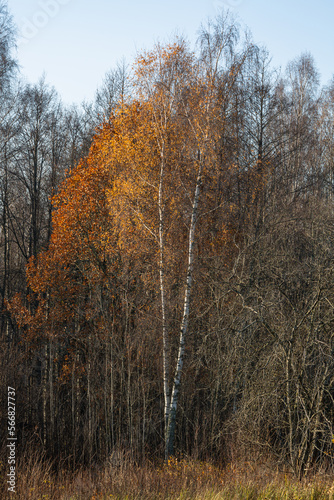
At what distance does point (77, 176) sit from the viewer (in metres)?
16.7

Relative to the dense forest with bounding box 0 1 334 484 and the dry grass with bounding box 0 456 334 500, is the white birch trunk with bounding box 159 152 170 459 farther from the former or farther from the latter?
the dry grass with bounding box 0 456 334 500

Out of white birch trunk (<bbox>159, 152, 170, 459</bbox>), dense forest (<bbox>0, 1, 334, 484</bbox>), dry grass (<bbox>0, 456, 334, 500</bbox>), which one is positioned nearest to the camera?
dry grass (<bbox>0, 456, 334, 500</bbox>)

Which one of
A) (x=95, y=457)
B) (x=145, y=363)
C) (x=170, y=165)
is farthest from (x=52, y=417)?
(x=170, y=165)

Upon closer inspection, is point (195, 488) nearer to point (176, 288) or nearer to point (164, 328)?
point (164, 328)

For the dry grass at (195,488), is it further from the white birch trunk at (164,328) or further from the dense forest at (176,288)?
the white birch trunk at (164,328)

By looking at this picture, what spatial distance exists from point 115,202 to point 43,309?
539 cm

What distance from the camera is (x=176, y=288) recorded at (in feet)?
44.6

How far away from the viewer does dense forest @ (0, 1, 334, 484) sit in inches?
332

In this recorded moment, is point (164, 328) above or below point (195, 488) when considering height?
above

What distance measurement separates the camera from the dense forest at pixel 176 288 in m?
8.45

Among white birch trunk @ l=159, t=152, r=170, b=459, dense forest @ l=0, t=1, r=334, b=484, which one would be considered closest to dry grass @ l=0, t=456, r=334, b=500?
dense forest @ l=0, t=1, r=334, b=484

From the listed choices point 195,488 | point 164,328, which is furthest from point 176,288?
point 195,488

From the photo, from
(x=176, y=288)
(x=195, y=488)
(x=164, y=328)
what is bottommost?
(x=195, y=488)

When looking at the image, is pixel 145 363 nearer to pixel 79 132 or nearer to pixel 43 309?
pixel 43 309
